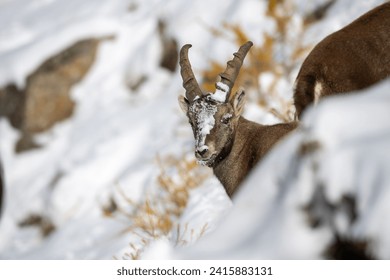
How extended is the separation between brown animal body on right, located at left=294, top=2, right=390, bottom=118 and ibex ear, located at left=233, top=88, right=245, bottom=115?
584 millimetres

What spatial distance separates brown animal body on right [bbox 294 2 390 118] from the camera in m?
4.67

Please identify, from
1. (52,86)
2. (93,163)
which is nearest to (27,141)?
(52,86)

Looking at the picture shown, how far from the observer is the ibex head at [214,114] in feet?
16.0

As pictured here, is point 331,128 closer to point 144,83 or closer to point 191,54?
point 191,54

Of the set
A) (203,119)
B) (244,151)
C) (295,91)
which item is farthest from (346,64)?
(203,119)

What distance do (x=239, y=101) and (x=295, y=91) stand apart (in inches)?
24.5

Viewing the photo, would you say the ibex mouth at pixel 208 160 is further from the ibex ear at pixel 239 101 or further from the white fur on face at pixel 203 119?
the ibex ear at pixel 239 101

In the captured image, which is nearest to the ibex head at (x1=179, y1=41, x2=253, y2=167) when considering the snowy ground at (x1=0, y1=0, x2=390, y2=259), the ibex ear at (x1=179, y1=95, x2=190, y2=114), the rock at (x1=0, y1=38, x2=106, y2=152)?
the ibex ear at (x1=179, y1=95, x2=190, y2=114)

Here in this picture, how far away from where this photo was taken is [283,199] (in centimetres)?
220

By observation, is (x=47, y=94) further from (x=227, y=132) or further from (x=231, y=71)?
(x=227, y=132)

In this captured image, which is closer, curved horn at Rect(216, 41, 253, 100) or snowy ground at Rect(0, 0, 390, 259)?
curved horn at Rect(216, 41, 253, 100)

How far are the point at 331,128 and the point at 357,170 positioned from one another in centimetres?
20

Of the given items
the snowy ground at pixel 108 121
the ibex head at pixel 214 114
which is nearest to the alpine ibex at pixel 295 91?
the ibex head at pixel 214 114

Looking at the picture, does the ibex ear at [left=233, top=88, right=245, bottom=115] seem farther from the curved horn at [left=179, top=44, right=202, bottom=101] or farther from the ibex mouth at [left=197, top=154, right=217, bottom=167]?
the ibex mouth at [left=197, top=154, right=217, bottom=167]
